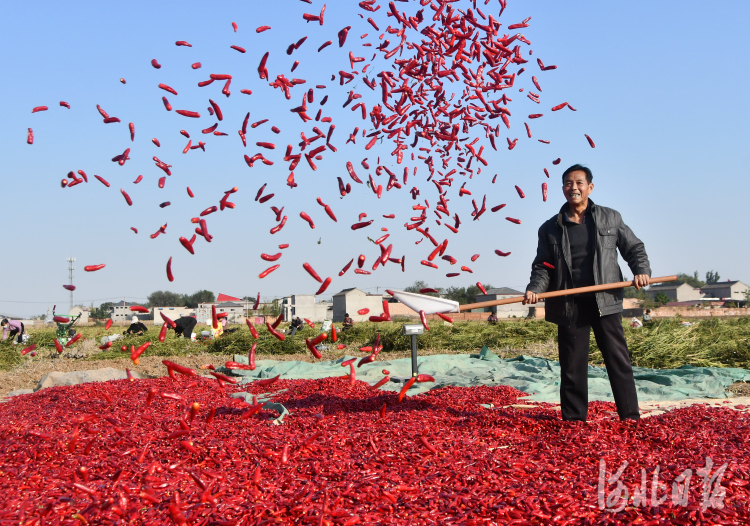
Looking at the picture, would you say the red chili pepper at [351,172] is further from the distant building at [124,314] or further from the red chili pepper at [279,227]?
the distant building at [124,314]

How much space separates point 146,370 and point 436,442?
8.41m

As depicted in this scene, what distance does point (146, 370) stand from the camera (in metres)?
10.6

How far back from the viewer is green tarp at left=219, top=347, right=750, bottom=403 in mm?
6176

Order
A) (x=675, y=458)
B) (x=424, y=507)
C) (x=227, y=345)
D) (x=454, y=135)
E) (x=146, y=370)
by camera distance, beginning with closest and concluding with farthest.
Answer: (x=424, y=507), (x=675, y=458), (x=454, y=135), (x=146, y=370), (x=227, y=345)

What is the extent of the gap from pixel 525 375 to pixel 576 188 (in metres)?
4.00

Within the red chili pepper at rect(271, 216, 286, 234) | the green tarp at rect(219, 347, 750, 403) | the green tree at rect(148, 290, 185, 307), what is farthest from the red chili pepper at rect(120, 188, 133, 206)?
the green tree at rect(148, 290, 185, 307)

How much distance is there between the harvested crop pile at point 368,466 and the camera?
8.68 feet

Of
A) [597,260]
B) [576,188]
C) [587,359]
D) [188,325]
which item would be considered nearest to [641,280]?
[597,260]

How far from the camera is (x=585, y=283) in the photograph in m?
4.33

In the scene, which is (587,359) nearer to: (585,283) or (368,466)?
(585,283)

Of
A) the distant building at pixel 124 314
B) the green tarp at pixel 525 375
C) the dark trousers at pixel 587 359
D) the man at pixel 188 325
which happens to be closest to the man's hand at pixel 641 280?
the dark trousers at pixel 587 359

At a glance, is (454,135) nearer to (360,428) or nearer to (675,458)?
(360,428)

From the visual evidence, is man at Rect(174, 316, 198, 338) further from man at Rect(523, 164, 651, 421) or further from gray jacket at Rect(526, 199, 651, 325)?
man at Rect(523, 164, 651, 421)

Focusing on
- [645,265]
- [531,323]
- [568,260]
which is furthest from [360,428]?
[531,323]
